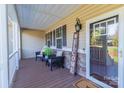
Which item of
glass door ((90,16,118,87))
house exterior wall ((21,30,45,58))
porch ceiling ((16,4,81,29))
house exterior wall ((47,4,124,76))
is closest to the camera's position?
glass door ((90,16,118,87))

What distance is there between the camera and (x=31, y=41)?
1094cm

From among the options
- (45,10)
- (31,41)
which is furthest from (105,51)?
(31,41)

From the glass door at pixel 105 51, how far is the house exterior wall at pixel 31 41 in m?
7.78

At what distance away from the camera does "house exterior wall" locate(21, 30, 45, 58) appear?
10648 millimetres

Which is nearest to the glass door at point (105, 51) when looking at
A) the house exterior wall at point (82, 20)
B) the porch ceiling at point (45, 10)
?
the house exterior wall at point (82, 20)

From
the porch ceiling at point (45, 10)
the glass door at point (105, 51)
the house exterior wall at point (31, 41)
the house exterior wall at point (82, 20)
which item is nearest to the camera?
the glass door at point (105, 51)

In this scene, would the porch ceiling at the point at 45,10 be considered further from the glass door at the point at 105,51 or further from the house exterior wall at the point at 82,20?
the glass door at the point at 105,51

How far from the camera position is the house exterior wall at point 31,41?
10648 millimetres

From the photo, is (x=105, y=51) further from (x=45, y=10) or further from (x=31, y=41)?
(x=31, y=41)

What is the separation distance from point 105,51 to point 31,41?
27.9 ft

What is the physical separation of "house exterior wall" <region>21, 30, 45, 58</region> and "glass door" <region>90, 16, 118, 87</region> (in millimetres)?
7781

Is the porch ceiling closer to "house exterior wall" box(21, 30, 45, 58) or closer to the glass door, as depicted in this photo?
the glass door

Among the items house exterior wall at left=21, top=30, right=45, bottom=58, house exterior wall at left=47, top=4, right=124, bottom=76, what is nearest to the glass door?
house exterior wall at left=47, top=4, right=124, bottom=76
